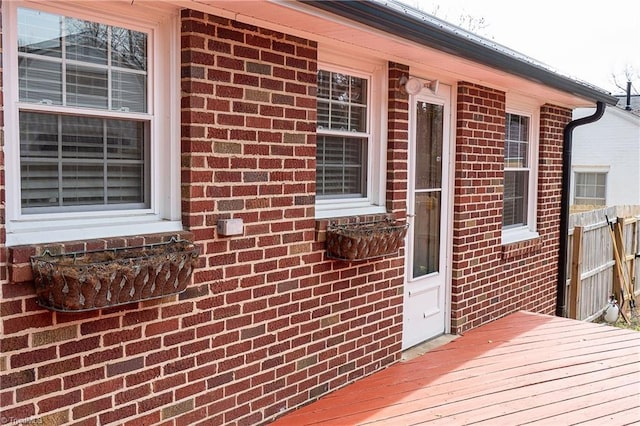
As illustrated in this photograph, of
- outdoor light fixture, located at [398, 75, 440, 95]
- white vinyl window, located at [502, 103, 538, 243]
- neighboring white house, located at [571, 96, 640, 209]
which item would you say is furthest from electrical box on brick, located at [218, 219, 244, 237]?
neighboring white house, located at [571, 96, 640, 209]

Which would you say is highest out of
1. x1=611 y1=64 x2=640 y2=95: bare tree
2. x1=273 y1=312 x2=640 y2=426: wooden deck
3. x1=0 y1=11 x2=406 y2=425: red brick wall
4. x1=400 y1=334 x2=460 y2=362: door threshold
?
x1=611 y1=64 x2=640 y2=95: bare tree

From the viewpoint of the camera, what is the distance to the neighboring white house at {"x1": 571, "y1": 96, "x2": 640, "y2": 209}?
661 inches

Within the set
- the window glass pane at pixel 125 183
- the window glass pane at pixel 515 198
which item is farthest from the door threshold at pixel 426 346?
the window glass pane at pixel 125 183

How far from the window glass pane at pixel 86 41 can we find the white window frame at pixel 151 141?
0.04 meters

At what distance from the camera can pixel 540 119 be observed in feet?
24.1

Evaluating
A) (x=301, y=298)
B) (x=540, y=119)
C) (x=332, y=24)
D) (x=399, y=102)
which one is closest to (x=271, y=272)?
(x=301, y=298)

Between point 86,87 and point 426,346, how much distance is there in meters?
3.73

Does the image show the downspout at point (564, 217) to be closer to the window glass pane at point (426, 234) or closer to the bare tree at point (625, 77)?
the window glass pane at point (426, 234)

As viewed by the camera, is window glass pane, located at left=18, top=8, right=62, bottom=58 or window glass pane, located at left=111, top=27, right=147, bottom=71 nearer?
window glass pane, located at left=18, top=8, right=62, bottom=58

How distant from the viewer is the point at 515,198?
279 inches

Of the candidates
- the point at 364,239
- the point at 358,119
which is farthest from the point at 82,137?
the point at 358,119

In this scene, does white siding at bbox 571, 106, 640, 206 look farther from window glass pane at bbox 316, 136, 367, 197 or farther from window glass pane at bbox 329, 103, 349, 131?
window glass pane at bbox 329, 103, 349, 131

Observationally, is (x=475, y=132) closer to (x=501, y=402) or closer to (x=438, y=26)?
(x=438, y=26)

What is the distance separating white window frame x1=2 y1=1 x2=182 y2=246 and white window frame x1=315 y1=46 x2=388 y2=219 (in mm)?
1416
